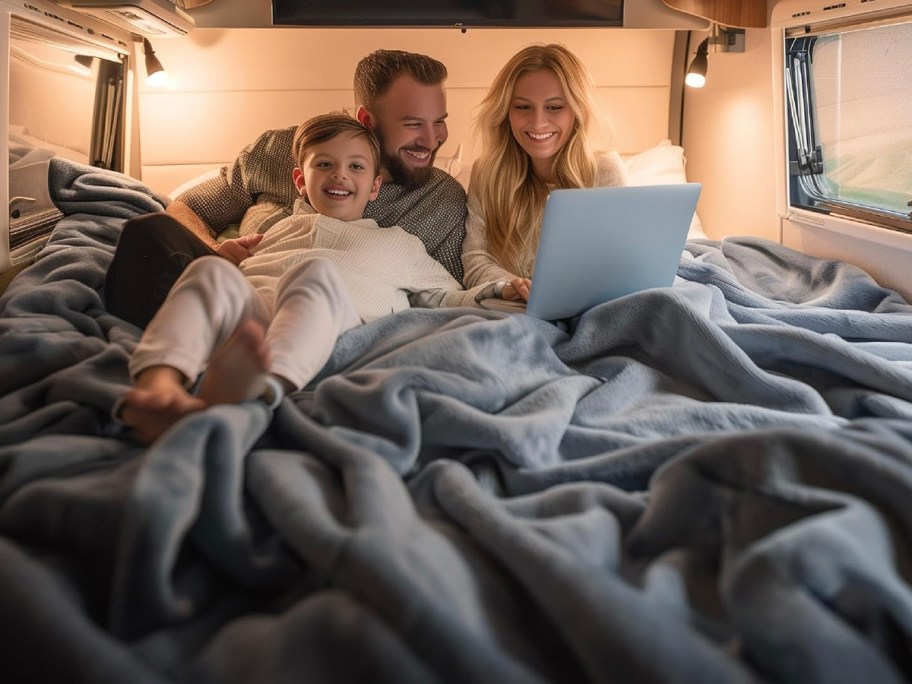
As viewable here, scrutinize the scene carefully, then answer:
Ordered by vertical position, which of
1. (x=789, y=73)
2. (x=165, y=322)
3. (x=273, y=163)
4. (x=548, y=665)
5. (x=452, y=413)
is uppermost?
(x=789, y=73)

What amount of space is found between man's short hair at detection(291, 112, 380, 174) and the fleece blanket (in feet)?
2.30

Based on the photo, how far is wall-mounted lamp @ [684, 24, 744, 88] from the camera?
2.58 meters

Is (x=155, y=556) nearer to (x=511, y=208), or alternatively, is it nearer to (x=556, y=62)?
(x=511, y=208)

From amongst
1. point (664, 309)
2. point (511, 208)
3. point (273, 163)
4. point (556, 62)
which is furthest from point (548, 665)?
point (273, 163)

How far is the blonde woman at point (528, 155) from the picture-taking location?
2.11m

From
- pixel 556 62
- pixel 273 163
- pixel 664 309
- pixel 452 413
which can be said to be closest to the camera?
pixel 452 413

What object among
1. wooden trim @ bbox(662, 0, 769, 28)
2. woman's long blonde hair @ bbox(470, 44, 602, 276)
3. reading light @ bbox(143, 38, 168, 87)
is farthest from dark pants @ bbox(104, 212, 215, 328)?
wooden trim @ bbox(662, 0, 769, 28)

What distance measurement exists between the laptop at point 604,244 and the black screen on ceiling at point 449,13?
125 cm

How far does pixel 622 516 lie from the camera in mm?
978

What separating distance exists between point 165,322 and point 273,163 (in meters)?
1.15

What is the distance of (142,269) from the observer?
162 cm

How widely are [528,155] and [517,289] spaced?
2.00ft

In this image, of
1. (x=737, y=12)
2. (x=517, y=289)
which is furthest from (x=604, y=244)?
(x=737, y=12)

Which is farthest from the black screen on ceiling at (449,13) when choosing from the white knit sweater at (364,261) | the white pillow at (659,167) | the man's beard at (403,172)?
the white knit sweater at (364,261)
